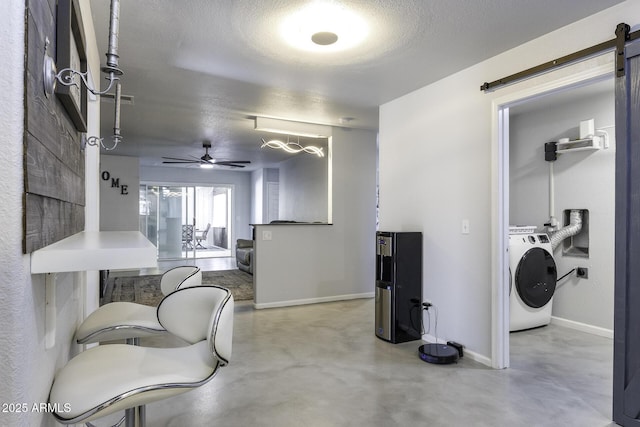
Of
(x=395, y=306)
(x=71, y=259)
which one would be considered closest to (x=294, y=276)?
(x=395, y=306)

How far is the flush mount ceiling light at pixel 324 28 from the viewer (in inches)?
91.7

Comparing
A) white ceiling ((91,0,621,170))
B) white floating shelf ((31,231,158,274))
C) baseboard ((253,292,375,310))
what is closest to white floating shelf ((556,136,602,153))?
white ceiling ((91,0,621,170))

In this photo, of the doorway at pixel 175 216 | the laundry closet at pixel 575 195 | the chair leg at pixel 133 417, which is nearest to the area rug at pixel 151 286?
the doorway at pixel 175 216

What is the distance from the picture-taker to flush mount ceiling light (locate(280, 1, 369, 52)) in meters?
2.33

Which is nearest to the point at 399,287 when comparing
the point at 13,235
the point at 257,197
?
the point at 13,235

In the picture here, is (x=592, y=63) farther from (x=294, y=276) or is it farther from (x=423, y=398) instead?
(x=294, y=276)

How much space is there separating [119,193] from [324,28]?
6.73m

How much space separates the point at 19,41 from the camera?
799mm

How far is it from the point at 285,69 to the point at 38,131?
101 inches

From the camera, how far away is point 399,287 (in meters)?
3.57

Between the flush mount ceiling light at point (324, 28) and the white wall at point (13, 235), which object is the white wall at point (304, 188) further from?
the white wall at point (13, 235)

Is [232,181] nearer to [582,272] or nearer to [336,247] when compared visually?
[336,247]

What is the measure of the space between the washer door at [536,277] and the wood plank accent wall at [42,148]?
3.91 metres

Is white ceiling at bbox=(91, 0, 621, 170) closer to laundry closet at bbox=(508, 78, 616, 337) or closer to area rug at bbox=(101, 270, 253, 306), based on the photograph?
laundry closet at bbox=(508, 78, 616, 337)
